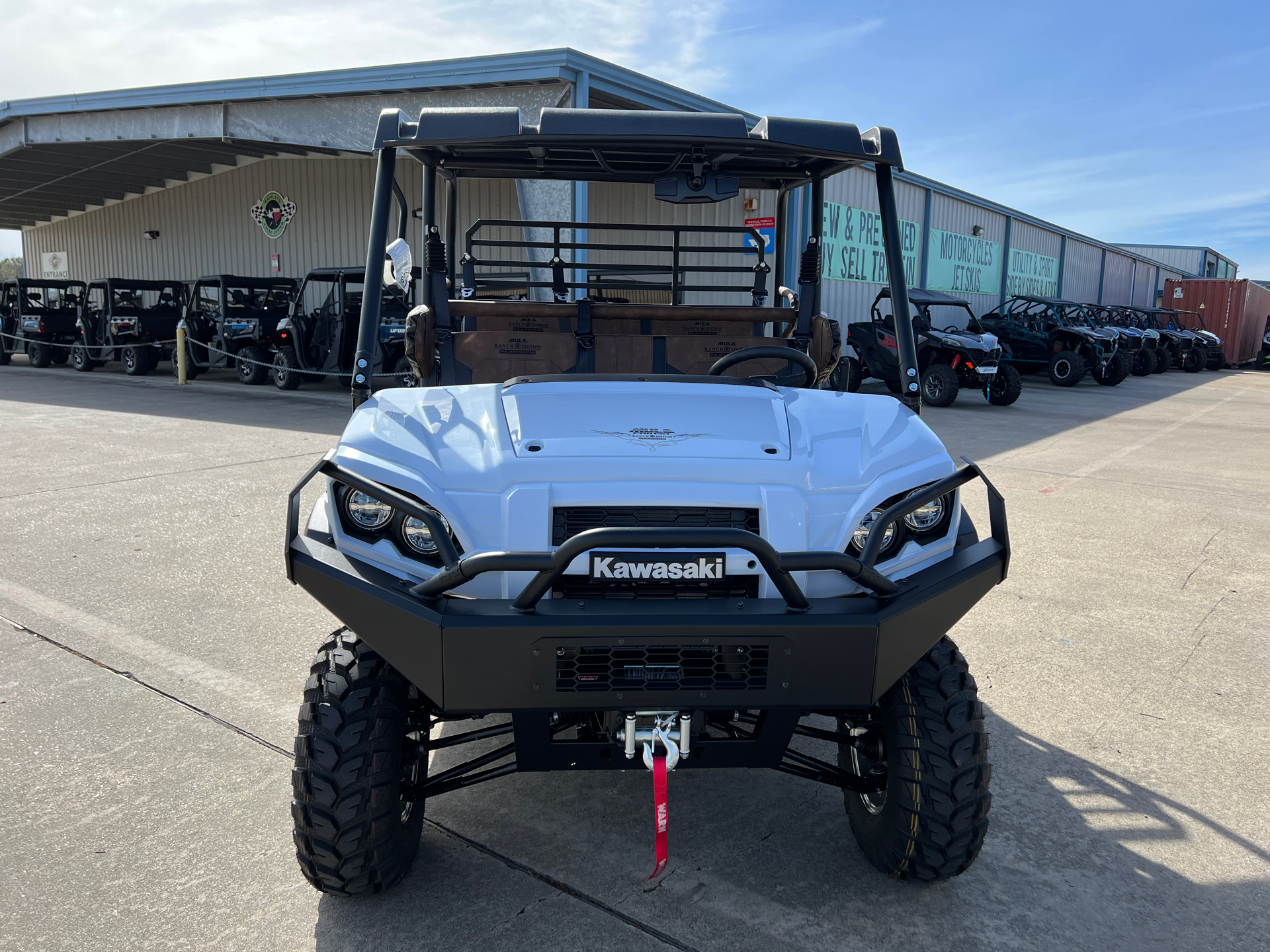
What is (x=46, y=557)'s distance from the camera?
16.1 feet

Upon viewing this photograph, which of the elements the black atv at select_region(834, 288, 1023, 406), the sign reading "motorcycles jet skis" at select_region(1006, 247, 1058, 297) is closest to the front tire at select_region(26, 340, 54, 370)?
the black atv at select_region(834, 288, 1023, 406)

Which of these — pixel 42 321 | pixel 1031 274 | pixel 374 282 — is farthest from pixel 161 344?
pixel 1031 274

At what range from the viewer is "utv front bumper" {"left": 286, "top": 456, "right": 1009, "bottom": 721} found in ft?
5.96

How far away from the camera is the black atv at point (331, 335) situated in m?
12.1

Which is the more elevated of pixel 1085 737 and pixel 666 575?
pixel 666 575

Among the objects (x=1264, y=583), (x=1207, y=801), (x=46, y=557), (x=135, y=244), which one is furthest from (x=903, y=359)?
(x=135, y=244)

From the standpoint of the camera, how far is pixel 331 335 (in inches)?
528

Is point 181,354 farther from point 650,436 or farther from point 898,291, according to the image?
point 650,436

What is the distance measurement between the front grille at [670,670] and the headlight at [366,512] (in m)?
0.56

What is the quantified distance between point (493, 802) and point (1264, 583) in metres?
4.23

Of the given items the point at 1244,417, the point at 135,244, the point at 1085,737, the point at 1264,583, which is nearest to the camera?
the point at 1085,737

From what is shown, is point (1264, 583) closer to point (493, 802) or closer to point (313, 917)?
point (493, 802)

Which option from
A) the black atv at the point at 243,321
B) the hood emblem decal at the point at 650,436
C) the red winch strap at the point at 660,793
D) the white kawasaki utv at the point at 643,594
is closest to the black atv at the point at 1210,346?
the black atv at the point at 243,321

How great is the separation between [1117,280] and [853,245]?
2472 centimetres
